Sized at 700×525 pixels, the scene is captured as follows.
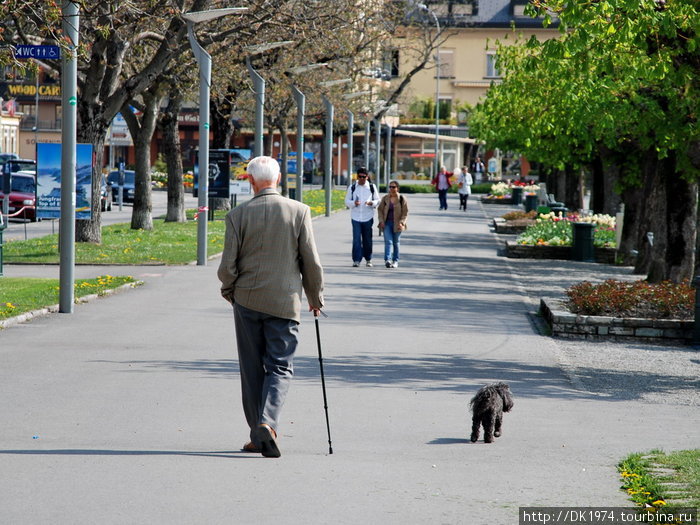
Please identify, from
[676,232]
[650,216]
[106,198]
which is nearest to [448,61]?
[106,198]

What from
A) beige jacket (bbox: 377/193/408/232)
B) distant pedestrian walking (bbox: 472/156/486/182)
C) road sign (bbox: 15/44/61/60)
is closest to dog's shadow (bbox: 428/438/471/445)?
road sign (bbox: 15/44/61/60)

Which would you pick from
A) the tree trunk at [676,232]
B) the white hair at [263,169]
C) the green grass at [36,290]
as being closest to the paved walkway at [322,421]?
the green grass at [36,290]

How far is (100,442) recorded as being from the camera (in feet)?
→ 25.2

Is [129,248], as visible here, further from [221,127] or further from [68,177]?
[221,127]

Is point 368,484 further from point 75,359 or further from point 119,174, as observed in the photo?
point 119,174

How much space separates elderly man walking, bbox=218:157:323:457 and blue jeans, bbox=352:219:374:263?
15211 millimetres

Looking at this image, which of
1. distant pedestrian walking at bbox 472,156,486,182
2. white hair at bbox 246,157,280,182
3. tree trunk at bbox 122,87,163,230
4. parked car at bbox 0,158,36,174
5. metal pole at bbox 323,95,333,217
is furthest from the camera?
distant pedestrian walking at bbox 472,156,486,182

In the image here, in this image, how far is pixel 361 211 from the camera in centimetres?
2308

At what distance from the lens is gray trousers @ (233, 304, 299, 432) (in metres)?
7.53

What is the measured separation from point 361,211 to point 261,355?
50.8ft

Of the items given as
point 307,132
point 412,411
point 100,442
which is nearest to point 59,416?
point 100,442

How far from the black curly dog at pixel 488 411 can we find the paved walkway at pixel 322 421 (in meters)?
0.12

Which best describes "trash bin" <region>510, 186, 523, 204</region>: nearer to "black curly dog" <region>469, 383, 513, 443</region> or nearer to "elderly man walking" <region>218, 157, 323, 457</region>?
"black curly dog" <region>469, 383, 513, 443</region>

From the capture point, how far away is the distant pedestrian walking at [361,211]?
2295 cm
